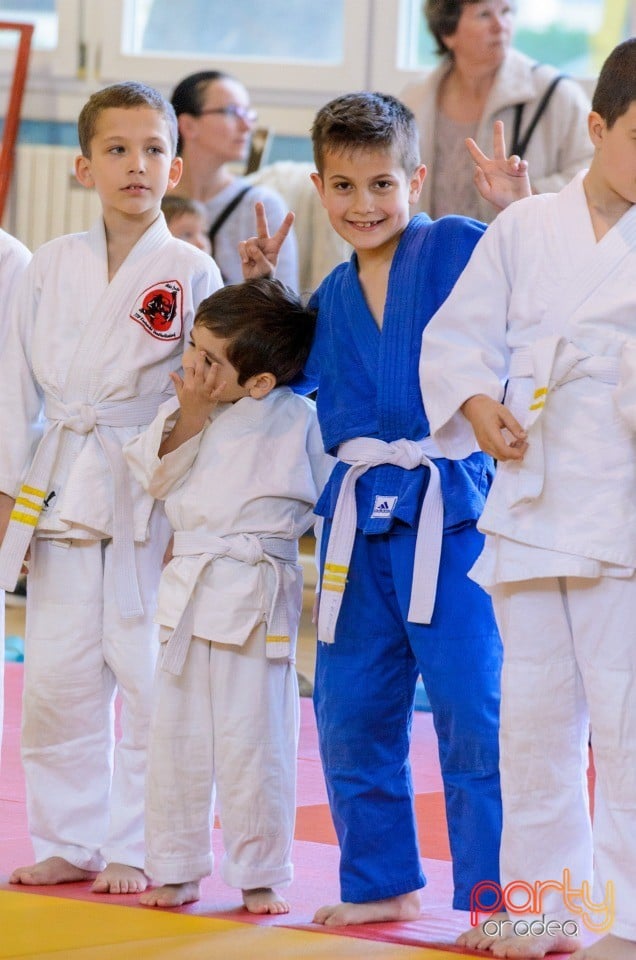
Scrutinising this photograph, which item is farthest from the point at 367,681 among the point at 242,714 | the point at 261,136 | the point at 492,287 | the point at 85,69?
the point at 85,69

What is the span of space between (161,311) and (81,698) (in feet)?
2.52

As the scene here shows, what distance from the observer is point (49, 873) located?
2771mm

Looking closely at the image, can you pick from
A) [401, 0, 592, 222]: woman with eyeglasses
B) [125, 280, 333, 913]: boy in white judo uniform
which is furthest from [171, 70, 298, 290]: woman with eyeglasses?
[125, 280, 333, 913]: boy in white judo uniform

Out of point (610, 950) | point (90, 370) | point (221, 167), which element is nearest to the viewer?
point (610, 950)

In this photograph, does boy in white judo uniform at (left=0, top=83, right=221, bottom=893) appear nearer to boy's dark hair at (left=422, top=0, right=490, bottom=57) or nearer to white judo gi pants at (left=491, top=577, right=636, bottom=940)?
white judo gi pants at (left=491, top=577, right=636, bottom=940)

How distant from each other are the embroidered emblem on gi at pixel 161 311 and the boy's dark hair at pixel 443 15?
8.30 feet

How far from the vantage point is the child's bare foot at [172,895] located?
2.62 metres

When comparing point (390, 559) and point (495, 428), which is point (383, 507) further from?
point (495, 428)

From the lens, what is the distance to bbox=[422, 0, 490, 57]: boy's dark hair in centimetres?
503

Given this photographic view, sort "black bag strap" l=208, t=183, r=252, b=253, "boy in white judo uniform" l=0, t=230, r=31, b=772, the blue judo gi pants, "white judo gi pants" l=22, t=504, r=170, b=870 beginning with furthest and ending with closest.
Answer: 1. "black bag strap" l=208, t=183, r=252, b=253
2. "boy in white judo uniform" l=0, t=230, r=31, b=772
3. "white judo gi pants" l=22, t=504, r=170, b=870
4. the blue judo gi pants

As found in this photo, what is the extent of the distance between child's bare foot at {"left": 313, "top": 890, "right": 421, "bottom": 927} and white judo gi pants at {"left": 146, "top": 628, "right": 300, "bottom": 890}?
14cm

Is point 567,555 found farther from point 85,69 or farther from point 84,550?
point 85,69

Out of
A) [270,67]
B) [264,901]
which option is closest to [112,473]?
[264,901]

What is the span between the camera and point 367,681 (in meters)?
2.60
